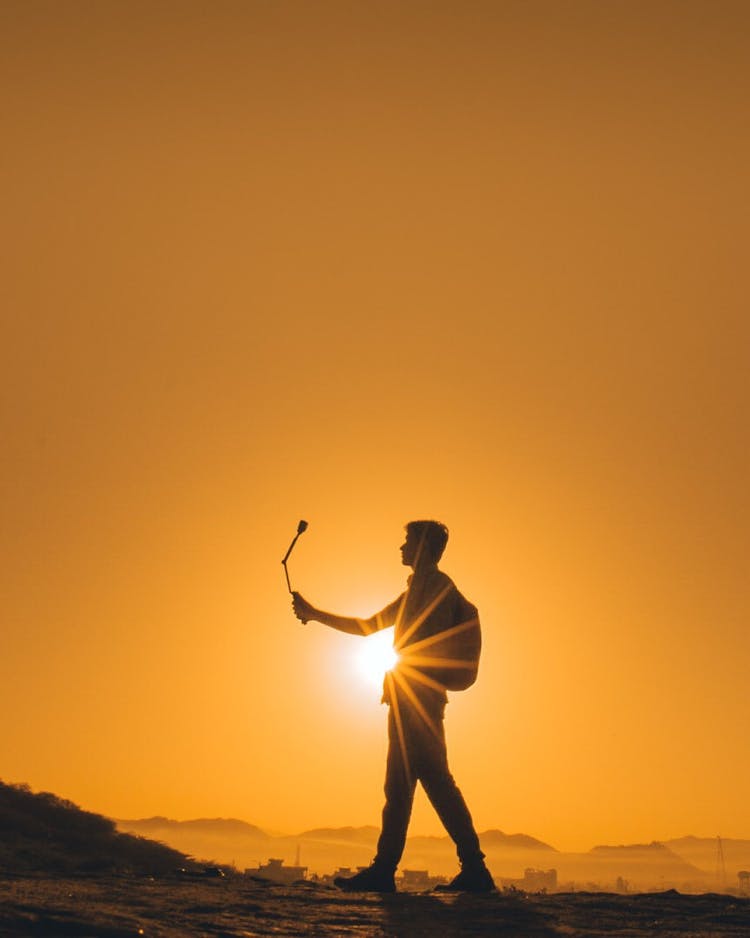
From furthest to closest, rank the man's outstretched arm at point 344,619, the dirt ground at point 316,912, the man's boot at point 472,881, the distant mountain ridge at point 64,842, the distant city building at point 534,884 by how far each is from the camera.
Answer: the man's outstretched arm at point 344,619 → the distant mountain ridge at point 64,842 → the distant city building at point 534,884 → the man's boot at point 472,881 → the dirt ground at point 316,912

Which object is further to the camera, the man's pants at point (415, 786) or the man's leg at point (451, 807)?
the man's pants at point (415, 786)

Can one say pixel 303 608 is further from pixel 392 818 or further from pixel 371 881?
pixel 371 881

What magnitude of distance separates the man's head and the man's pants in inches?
54.2

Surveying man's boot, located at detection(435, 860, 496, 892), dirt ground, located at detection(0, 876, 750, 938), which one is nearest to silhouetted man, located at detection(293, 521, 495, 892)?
man's boot, located at detection(435, 860, 496, 892)

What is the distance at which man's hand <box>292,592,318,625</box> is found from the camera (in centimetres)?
1021

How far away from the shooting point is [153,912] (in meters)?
6.18

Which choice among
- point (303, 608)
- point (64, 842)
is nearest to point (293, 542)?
point (303, 608)

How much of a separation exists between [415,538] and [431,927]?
4.06m

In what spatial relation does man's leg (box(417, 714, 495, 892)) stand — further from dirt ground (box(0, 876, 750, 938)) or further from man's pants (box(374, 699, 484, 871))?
dirt ground (box(0, 876, 750, 938))

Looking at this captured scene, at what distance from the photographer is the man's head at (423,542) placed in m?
9.73

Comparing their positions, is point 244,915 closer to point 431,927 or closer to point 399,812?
point 431,927

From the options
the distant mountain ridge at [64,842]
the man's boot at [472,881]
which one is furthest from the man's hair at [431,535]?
the distant mountain ridge at [64,842]

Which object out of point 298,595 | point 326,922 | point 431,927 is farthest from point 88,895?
point 298,595

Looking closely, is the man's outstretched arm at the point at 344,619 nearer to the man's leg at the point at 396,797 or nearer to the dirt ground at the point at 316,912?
the man's leg at the point at 396,797
